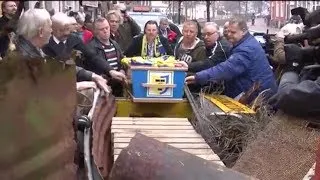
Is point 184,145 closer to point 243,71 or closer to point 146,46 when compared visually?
point 243,71

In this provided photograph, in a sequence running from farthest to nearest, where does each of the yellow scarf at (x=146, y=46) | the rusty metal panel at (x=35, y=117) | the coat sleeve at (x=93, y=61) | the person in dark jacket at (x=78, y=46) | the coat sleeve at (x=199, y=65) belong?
the yellow scarf at (x=146, y=46) → the coat sleeve at (x=199, y=65) → the coat sleeve at (x=93, y=61) → the person in dark jacket at (x=78, y=46) → the rusty metal panel at (x=35, y=117)

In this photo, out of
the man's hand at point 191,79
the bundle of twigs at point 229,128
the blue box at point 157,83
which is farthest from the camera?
the man's hand at point 191,79

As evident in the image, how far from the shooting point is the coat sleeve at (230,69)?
5.74m

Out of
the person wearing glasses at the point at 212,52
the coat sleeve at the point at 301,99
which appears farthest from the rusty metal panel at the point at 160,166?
the person wearing glasses at the point at 212,52

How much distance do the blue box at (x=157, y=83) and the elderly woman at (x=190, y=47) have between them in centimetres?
137

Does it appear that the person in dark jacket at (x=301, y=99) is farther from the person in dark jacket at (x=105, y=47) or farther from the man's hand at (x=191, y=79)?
the person in dark jacket at (x=105, y=47)

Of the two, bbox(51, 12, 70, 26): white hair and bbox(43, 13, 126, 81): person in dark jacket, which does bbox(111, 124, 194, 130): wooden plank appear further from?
bbox(51, 12, 70, 26): white hair

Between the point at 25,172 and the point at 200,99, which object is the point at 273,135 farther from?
the point at 200,99

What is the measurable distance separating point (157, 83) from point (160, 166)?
3.08 meters

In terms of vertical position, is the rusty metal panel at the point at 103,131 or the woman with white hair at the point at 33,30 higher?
the woman with white hair at the point at 33,30

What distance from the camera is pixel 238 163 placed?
3166 mm

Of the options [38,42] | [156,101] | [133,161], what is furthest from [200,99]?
[133,161]

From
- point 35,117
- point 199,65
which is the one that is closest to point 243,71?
point 199,65

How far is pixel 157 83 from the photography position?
5.35 m
